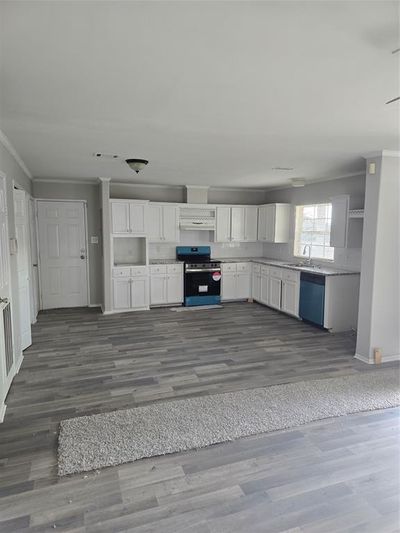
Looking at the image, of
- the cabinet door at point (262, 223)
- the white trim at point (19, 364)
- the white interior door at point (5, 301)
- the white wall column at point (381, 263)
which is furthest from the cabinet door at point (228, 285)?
the white interior door at point (5, 301)

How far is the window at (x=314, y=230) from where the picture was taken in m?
6.05

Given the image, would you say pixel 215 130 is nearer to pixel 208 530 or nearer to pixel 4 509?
pixel 208 530

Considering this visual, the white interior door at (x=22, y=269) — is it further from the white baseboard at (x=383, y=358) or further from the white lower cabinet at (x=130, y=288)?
the white baseboard at (x=383, y=358)

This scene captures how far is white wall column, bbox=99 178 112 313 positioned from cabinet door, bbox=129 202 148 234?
43 cm

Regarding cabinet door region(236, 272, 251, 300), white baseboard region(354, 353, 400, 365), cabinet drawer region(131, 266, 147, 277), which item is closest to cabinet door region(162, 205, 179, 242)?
cabinet drawer region(131, 266, 147, 277)

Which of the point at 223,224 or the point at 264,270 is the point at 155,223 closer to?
the point at 223,224

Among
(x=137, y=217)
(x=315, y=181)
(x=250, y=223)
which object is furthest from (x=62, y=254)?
(x=315, y=181)

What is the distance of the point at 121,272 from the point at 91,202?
1516 mm

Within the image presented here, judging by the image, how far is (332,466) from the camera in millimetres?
2338

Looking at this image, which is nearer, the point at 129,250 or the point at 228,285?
the point at 129,250

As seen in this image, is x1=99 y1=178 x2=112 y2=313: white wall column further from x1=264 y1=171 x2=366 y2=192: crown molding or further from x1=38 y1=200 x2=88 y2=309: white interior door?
x1=264 y1=171 x2=366 y2=192: crown molding

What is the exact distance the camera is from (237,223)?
735 centimetres

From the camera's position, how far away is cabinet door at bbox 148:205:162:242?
6.70m

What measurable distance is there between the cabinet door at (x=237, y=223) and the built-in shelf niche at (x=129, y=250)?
1.95 meters
